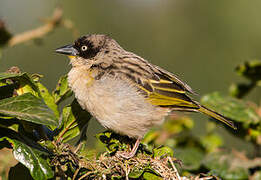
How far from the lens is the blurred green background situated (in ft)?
26.7

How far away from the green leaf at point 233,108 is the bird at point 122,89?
17cm

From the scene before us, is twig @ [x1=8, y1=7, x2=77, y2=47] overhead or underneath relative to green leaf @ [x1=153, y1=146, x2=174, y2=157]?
overhead

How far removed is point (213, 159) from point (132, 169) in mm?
1111

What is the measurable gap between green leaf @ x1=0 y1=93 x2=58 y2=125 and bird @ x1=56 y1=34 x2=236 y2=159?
3.09 feet

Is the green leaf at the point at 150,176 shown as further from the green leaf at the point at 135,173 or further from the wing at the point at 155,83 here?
the wing at the point at 155,83

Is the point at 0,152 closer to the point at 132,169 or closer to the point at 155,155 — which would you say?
the point at 132,169

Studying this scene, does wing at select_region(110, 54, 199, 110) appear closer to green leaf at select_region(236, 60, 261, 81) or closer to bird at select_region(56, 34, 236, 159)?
bird at select_region(56, 34, 236, 159)

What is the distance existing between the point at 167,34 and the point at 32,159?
7.93 metres

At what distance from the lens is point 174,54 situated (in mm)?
9250

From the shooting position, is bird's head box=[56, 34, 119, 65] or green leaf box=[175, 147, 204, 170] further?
bird's head box=[56, 34, 119, 65]

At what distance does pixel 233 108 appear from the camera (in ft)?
11.3

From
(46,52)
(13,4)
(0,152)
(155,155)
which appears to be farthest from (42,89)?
(46,52)

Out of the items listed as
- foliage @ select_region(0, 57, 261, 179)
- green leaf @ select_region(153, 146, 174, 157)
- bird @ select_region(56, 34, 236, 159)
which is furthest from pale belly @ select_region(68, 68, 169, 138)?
green leaf @ select_region(153, 146, 174, 157)

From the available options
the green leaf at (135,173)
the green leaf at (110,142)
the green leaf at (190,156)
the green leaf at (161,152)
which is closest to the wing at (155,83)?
the green leaf at (190,156)
